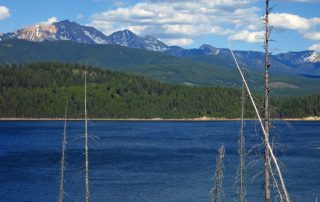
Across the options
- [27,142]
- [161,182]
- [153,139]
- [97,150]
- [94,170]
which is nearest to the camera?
[161,182]

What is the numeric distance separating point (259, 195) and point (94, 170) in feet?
114

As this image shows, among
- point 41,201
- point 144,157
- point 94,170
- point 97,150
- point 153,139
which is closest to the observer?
point 41,201

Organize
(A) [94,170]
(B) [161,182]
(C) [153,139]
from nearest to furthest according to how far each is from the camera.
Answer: (B) [161,182] < (A) [94,170] < (C) [153,139]

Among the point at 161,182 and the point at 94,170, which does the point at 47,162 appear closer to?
the point at 94,170

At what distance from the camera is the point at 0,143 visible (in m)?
149

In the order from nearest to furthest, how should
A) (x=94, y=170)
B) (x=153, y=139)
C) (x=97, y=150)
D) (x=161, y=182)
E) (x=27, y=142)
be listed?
(x=161, y=182)
(x=94, y=170)
(x=97, y=150)
(x=27, y=142)
(x=153, y=139)

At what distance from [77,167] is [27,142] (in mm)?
54421

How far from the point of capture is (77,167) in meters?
98.1

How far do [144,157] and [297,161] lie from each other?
95.3ft

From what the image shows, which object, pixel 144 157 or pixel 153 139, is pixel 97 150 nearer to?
pixel 144 157

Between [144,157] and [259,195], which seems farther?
[144,157]

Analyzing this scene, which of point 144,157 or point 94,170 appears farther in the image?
point 144,157

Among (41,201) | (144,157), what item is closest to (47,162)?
(144,157)

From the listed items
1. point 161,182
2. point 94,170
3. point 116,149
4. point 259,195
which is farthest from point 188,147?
point 259,195
